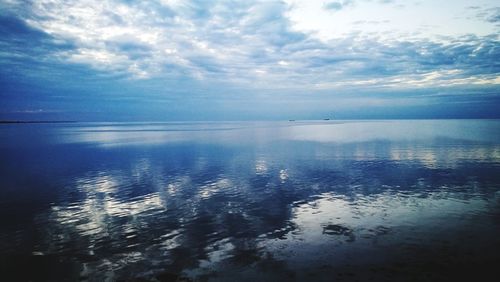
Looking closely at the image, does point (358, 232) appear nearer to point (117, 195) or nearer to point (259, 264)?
point (259, 264)

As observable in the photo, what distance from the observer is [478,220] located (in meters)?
17.9

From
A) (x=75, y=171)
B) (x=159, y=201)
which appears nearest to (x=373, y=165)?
(x=159, y=201)

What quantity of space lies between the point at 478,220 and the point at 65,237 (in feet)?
76.7

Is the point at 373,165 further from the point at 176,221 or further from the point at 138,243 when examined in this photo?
the point at 138,243

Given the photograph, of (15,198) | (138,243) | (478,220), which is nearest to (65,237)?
(138,243)

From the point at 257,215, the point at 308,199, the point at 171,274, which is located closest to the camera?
the point at 171,274

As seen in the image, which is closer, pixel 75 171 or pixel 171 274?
pixel 171 274

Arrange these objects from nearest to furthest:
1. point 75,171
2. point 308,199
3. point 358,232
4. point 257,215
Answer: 1. point 358,232
2. point 257,215
3. point 308,199
4. point 75,171

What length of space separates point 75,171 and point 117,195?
15618mm

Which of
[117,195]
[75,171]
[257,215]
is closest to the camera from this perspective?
[257,215]

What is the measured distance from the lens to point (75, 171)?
37.2 m

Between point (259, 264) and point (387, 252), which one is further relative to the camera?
point (387, 252)

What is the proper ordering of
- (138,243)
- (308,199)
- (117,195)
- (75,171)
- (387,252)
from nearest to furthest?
(387,252) → (138,243) → (308,199) → (117,195) → (75,171)

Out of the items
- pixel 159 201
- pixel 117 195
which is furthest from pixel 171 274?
pixel 117 195
